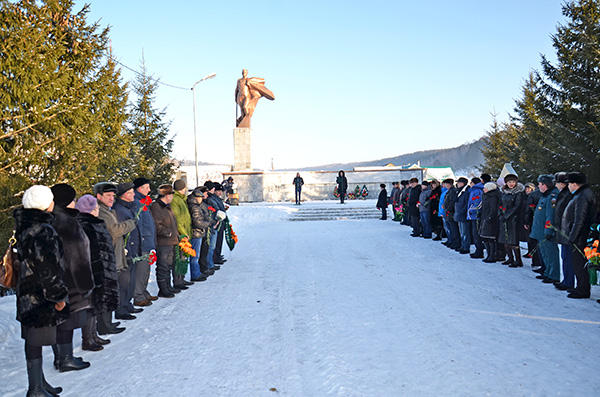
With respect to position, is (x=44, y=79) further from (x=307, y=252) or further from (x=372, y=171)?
(x=372, y=171)

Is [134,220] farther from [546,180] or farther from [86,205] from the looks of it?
[546,180]

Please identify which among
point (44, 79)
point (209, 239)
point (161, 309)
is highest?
point (44, 79)

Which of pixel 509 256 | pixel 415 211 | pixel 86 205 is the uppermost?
pixel 86 205

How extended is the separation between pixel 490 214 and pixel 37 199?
8.57 metres

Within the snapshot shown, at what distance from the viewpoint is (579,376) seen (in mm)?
3789

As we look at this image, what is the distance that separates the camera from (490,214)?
9.52 metres

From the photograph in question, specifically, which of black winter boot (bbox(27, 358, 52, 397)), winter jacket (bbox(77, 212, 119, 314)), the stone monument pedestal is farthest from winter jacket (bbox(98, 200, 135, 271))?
the stone monument pedestal

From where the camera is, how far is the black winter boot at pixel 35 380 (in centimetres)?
356

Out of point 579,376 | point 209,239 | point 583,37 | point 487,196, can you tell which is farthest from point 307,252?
point 583,37

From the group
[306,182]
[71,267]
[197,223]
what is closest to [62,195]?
[71,267]

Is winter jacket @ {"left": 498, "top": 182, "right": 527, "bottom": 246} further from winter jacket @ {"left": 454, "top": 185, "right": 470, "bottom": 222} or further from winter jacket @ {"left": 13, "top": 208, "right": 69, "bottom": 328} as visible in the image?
winter jacket @ {"left": 13, "top": 208, "right": 69, "bottom": 328}

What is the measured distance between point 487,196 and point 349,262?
333 cm

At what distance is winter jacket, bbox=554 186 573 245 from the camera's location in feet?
22.9

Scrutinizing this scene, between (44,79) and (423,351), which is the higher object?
(44,79)
